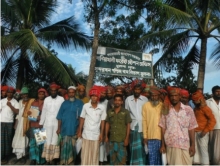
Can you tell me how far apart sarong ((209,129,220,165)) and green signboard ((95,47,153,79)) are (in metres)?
2.69

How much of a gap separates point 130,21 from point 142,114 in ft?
22.6

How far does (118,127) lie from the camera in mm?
4711

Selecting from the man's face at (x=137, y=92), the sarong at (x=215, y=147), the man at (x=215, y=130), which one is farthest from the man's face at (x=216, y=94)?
the man's face at (x=137, y=92)

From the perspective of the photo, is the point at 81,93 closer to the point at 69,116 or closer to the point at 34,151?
the point at 69,116

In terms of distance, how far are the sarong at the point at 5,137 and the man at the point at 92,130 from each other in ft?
6.04

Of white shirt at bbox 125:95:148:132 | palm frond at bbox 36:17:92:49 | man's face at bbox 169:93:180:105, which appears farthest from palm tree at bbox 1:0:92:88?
man's face at bbox 169:93:180:105

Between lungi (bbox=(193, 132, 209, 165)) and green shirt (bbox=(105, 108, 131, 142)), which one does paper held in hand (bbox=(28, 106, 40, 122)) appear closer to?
green shirt (bbox=(105, 108, 131, 142))

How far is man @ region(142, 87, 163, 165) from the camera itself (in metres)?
4.48

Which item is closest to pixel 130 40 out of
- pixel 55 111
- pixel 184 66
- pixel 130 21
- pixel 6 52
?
pixel 130 21

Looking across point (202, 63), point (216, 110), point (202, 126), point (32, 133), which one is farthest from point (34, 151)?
point (202, 63)

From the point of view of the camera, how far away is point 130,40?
11375 mm

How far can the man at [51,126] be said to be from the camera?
534 centimetres

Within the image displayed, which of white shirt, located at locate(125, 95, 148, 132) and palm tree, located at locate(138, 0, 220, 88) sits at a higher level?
palm tree, located at locate(138, 0, 220, 88)

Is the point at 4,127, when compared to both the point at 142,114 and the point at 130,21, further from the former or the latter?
the point at 130,21
